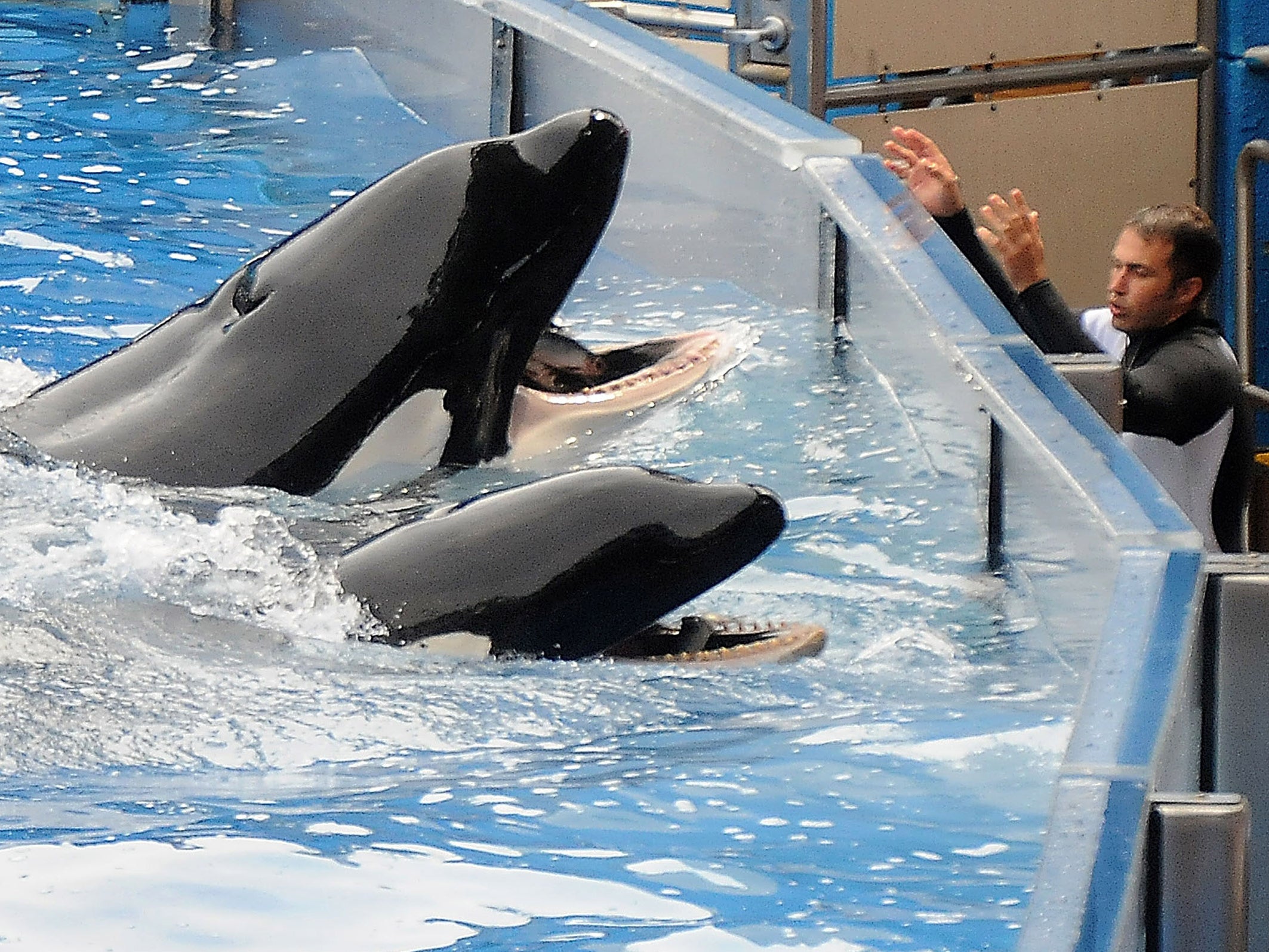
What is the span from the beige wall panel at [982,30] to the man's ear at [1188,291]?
2.17 metres

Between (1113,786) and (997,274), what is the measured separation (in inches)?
118

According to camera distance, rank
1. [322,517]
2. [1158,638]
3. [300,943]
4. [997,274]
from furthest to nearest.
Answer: [997,274] < [322,517] < [1158,638] < [300,943]

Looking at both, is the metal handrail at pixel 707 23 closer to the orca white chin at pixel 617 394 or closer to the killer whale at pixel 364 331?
the orca white chin at pixel 617 394

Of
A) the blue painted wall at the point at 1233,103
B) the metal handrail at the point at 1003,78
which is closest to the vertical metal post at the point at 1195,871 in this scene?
the blue painted wall at the point at 1233,103

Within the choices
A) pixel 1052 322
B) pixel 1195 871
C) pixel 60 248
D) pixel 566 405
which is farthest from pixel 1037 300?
pixel 1195 871

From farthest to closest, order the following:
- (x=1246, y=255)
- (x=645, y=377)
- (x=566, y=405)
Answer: (x=1246, y=255), (x=645, y=377), (x=566, y=405)

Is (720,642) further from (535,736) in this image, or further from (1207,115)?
(1207,115)

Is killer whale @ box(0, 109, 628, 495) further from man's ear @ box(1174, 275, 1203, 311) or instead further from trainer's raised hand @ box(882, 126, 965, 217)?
man's ear @ box(1174, 275, 1203, 311)

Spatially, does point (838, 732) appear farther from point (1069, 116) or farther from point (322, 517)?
point (1069, 116)

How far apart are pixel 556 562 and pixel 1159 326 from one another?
8.08 feet

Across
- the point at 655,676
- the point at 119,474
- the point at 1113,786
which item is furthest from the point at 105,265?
the point at 1113,786

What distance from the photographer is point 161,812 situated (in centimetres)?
202

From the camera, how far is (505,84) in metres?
5.23

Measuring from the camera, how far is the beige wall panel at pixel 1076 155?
641 centimetres
